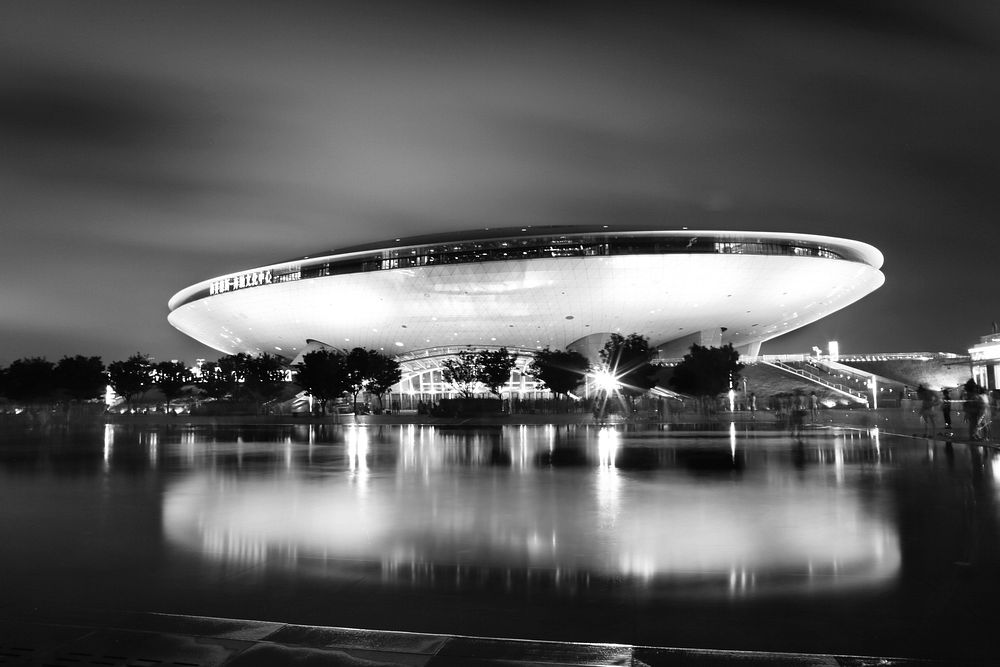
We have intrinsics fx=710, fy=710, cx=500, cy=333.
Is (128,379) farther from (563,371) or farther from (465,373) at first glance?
(563,371)

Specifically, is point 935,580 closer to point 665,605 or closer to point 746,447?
point 665,605

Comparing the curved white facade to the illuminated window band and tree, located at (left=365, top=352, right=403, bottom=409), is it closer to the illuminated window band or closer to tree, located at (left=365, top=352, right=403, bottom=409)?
the illuminated window band

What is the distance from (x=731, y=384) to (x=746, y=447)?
105ft

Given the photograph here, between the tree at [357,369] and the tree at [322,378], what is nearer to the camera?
the tree at [322,378]

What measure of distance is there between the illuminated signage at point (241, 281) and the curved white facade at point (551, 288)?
13 cm

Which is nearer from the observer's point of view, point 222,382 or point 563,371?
point 563,371

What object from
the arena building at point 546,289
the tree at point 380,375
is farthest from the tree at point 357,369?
the arena building at point 546,289

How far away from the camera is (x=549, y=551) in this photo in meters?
6.57

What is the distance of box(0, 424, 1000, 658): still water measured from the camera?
457cm

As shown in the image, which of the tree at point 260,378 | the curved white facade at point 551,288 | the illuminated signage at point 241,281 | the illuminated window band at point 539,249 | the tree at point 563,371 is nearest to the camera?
the tree at point 563,371

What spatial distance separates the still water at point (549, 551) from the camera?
15.0ft

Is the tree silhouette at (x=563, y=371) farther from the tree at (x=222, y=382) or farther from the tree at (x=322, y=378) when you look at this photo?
the tree at (x=222, y=382)

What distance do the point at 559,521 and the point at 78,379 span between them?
71.2m

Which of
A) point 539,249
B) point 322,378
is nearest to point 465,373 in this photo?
point 322,378
